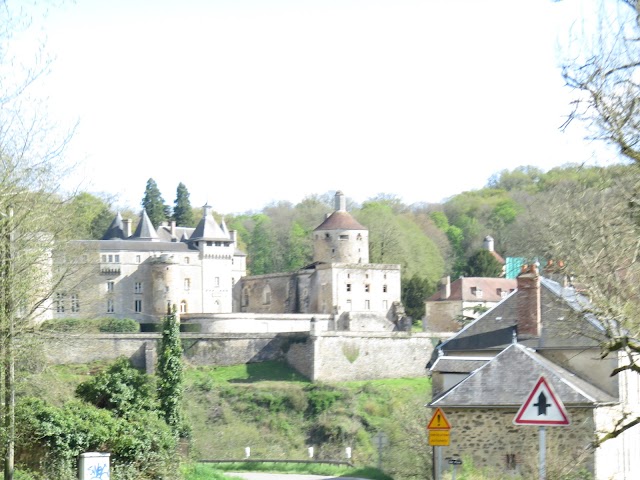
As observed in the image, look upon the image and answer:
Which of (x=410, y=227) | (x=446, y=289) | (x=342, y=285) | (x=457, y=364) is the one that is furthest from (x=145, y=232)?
(x=457, y=364)

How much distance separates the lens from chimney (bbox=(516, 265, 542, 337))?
22.1m

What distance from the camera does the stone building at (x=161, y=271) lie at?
60.7 m

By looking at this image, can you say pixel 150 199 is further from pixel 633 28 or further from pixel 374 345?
pixel 633 28

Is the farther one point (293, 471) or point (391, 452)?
point (293, 471)

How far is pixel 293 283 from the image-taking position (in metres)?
64.5

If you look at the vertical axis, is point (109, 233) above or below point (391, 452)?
above

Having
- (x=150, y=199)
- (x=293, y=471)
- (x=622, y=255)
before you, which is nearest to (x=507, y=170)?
(x=150, y=199)

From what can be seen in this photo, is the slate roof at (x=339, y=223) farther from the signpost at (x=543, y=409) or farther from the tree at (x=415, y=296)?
the signpost at (x=543, y=409)

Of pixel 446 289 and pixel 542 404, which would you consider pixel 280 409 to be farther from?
pixel 542 404

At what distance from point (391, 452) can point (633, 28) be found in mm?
15305

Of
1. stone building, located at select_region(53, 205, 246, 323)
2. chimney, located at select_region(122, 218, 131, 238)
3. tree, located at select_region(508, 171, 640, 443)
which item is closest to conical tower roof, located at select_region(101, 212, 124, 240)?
Result: stone building, located at select_region(53, 205, 246, 323)

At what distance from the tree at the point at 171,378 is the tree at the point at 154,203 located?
44731 millimetres

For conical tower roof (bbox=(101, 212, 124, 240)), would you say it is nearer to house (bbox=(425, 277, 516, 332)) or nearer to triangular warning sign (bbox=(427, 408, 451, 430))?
house (bbox=(425, 277, 516, 332))

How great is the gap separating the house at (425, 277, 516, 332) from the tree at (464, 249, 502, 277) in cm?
769
